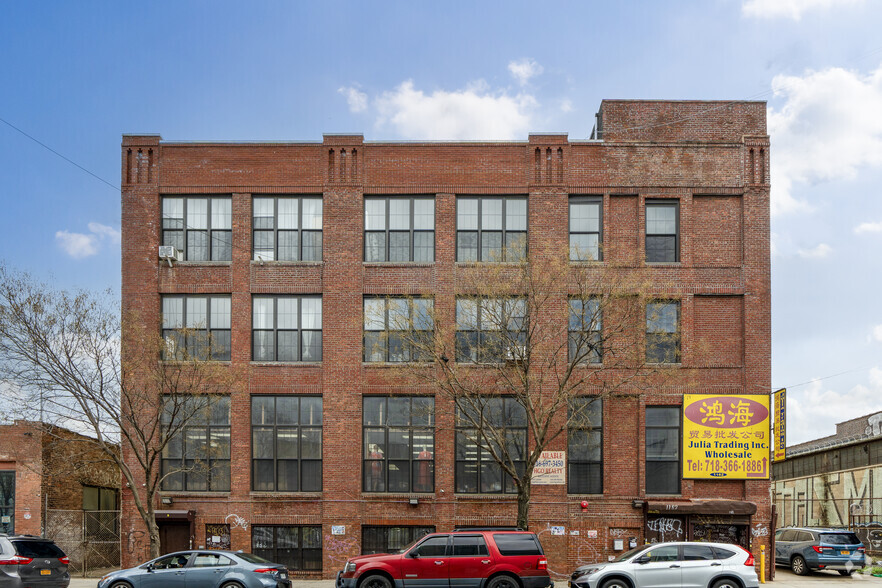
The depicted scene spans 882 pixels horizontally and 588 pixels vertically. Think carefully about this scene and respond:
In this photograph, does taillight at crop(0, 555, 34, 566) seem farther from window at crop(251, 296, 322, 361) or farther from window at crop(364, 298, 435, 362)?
window at crop(364, 298, 435, 362)

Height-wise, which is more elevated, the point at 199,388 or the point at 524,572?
the point at 199,388

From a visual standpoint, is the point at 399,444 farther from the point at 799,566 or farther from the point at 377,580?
the point at 799,566

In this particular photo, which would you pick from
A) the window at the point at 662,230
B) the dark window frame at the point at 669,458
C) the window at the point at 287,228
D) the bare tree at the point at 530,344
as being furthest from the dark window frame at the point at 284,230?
the dark window frame at the point at 669,458

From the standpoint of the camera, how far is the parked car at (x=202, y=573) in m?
19.5

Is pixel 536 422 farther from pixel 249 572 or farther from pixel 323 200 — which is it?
pixel 323 200

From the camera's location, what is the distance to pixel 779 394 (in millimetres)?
25828

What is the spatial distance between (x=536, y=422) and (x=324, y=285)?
361 inches

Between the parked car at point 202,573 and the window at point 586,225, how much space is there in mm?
13978

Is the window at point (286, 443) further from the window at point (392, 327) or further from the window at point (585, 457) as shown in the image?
the window at point (585, 457)

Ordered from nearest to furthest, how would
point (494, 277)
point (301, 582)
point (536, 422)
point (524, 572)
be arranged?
point (524, 572), point (536, 422), point (494, 277), point (301, 582)

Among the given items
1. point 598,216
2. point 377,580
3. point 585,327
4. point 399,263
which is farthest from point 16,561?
point 598,216

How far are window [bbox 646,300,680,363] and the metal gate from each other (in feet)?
60.8

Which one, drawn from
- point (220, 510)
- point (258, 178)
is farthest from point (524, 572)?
point (258, 178)

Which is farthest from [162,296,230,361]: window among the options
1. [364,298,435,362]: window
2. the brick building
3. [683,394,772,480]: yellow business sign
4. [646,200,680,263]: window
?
[683,394,772,480]: yellow business sign
